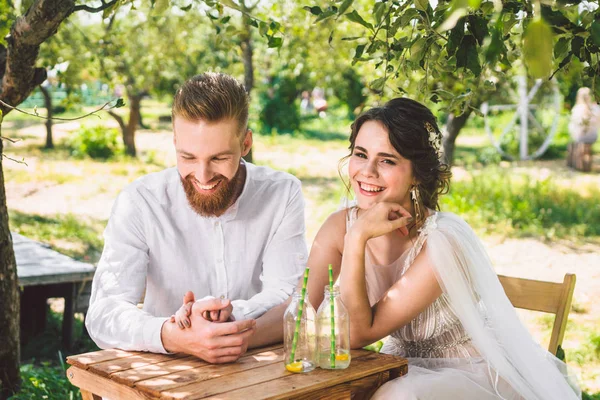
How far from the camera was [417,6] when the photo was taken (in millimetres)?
2615

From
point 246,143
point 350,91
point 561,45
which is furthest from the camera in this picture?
point 350,91

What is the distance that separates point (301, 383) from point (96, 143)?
52.1 feet

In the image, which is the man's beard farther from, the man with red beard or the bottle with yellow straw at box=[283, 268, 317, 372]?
the bottle with yellow straw at box=[283, 268, 317, 372]

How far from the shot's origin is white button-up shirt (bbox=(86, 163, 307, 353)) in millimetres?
3309

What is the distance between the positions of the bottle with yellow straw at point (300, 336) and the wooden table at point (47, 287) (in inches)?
142

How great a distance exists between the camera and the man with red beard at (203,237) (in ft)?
9.90

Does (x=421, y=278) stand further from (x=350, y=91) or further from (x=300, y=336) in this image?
(x=350, y=91)

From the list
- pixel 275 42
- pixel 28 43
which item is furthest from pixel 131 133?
pixel 275 42

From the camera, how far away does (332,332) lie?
257 centimetres

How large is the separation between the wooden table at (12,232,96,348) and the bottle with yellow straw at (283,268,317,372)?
3617mm

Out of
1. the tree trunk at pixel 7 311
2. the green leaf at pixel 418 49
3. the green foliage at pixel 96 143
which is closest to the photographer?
the green leaf at pixel 418 49

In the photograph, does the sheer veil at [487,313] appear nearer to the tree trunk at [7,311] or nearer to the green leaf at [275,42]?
the green leaf at [275,42]

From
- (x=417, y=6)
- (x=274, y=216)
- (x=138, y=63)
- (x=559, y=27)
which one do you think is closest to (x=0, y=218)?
(x=274, y=216)

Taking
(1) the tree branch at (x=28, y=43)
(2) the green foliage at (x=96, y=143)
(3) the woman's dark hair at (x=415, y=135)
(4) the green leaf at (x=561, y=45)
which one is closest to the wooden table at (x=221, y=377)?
(3) the woman's dark hair at (x=415, y=135)
